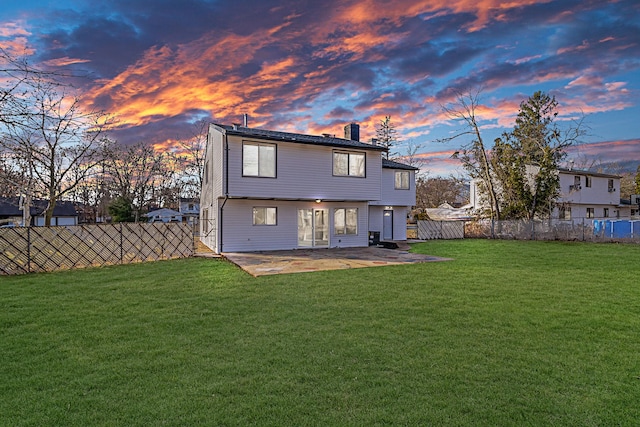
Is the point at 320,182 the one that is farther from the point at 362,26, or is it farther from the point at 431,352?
the point at 431,352

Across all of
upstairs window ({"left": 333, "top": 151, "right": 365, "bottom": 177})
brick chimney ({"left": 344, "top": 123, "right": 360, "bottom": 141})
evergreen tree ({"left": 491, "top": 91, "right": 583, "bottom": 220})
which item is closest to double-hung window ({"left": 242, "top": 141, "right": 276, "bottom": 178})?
upstairs window ({"left": 333, "top": 151, "right": 365, "bottom": 177})

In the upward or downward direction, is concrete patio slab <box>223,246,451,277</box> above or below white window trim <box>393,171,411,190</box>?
below

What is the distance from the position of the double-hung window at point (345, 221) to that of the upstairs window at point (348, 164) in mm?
1841

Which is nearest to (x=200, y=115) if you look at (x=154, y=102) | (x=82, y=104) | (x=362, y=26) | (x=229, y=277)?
(x=154, y=102)

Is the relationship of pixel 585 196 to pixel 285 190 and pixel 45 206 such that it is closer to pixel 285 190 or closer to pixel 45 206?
pixel 285 190

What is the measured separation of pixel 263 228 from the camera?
15.4 m

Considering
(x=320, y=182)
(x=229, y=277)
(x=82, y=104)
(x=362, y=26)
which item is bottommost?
(x=229, y=277)

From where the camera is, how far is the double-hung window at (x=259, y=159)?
14.3 m

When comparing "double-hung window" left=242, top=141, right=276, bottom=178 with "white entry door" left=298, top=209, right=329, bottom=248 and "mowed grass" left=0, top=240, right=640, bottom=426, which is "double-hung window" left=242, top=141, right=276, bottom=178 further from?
"mowed grass" left=0, top=240, right=640, bottom=426

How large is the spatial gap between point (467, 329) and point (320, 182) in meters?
11.3

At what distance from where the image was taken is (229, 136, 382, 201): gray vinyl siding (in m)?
14.0

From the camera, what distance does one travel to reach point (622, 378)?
3.57 metres

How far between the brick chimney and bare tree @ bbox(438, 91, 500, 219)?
33.2 feet

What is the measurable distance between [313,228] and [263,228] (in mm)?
2449
